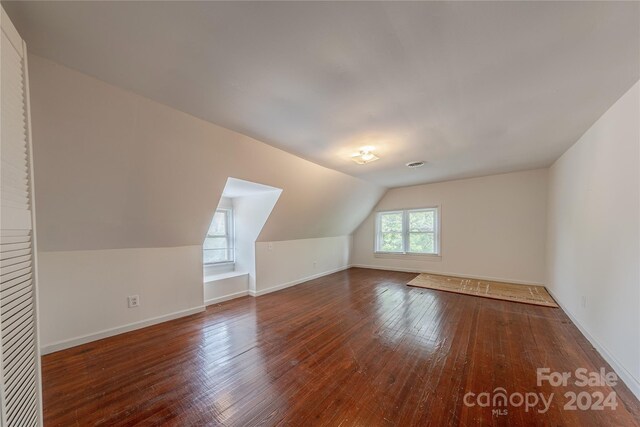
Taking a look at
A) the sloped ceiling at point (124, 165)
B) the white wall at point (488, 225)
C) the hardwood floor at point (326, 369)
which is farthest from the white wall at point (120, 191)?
the white wall at point (488, 225)

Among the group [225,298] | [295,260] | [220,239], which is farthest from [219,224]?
[295,260]

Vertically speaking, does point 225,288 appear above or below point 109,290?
below

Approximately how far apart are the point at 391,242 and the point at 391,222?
1.77ft

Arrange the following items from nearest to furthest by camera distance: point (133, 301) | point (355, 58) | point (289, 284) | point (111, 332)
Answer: point (355, 58) < point (111, 332) < point (133, 301) < point (289, 284)

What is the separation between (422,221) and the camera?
588cm

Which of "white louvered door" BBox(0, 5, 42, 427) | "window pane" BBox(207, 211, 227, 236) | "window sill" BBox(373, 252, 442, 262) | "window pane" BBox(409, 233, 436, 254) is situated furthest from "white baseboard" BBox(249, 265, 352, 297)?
"white louvered door" BBox(0, 5, 42, 427)

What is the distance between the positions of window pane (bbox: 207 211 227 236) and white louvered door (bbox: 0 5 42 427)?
10.4 ft

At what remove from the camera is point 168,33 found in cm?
127

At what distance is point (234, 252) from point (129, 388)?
9.39ft

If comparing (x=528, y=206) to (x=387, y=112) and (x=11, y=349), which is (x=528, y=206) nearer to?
(x=387, y=112)

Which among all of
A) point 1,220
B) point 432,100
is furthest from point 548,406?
point 1,220

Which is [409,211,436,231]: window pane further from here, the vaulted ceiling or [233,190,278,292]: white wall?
[233,190,278,292]: white wall

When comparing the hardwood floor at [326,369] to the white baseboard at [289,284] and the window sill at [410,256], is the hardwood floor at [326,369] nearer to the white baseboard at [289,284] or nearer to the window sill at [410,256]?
the white baseboard at [289,284]

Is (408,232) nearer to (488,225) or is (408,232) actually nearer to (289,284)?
(488,225)
